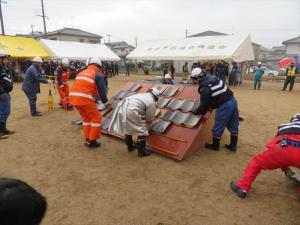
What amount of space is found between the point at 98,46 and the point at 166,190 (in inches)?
820

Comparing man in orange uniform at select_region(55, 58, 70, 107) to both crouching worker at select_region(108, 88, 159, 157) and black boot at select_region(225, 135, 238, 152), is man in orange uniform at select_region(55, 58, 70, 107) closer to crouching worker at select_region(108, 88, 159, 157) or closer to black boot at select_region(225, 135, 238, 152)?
crouching worker at select_region(108, 88, 159, 157)

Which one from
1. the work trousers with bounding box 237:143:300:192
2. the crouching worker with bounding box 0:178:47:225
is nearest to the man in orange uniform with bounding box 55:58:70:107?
the work trousers with bounding box 237:143:300:192

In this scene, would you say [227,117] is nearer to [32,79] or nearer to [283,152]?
[283,152]

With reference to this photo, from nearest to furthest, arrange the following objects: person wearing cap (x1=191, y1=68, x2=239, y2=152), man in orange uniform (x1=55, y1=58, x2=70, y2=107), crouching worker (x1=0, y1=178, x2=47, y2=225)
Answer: crouching worker (x1=0, y1=178, x2=47, y2=225)
person wearing cap (x1=191, y1=68, x2=239, y2=152)
man in orange uniform (x1=55, y1=58, x2=70, y2=107)

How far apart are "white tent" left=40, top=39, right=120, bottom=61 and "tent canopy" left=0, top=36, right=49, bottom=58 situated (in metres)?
0.59

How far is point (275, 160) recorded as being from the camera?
268 centimetres

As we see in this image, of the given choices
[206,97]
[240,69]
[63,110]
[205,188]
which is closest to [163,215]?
[205,188]

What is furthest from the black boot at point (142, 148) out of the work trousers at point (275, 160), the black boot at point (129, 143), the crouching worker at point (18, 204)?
the crouching worker at point (18, 204)

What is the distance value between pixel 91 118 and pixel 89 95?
44cm

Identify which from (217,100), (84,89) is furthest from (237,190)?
(84,89)

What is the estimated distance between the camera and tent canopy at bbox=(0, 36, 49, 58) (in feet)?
53.3

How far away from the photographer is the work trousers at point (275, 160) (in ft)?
8.37

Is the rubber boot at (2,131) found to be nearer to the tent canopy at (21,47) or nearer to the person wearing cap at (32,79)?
the person wearing cap at (32,79)

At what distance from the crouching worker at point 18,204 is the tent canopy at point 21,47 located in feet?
57.9
